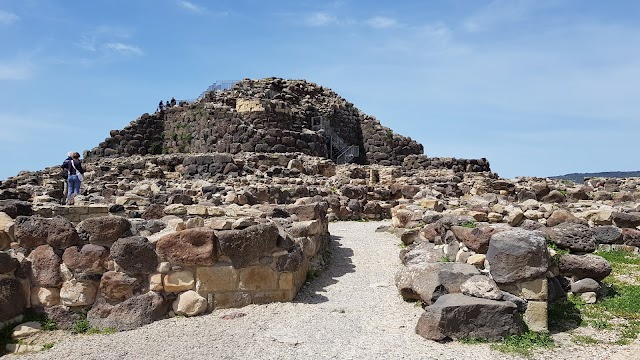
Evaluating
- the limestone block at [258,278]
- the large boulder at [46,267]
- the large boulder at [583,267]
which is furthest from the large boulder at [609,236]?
the large boulder at [46,267]

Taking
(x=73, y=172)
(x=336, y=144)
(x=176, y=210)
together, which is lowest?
(x=176, y=210)

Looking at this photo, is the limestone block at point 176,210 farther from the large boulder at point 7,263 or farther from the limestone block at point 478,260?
the limestone block at point 478,260

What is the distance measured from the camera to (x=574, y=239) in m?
8.95

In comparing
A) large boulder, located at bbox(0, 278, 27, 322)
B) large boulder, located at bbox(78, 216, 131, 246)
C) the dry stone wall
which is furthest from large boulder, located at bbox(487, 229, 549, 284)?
the dry stone wall

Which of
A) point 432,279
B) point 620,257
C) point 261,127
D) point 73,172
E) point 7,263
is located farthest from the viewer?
point 261,127

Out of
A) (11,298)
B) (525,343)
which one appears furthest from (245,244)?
(525,343)

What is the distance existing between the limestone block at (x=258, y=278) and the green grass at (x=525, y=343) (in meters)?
3.28

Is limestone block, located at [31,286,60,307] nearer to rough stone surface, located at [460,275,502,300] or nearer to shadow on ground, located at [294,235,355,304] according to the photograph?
shadow on ground, located at [294,235,355,304]

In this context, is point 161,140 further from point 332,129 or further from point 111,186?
point 111,186

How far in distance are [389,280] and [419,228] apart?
3.01 metres

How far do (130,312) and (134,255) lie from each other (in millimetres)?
787

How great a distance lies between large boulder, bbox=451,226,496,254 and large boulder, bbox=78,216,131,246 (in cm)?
534

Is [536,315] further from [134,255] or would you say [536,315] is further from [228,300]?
[134,255]

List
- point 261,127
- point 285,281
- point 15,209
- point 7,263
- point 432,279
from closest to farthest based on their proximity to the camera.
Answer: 1. point 7,263
2. point 432,279
3. point 285,281
4. point 15,209
5. point 261,127
